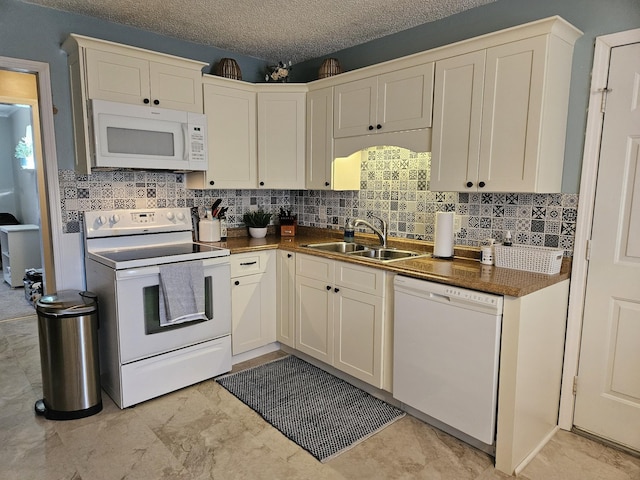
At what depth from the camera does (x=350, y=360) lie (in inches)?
109

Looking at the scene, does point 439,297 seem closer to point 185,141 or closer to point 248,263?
point 248,263

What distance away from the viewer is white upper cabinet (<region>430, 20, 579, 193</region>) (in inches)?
82.9

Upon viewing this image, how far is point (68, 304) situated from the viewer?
7.89 ft

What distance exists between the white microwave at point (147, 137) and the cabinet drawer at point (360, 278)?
4.35 ft

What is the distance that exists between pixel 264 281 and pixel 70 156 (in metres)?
1.59

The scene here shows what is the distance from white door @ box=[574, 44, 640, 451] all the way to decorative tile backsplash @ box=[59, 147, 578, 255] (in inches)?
7.1

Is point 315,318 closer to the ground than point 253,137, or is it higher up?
closer to the ground

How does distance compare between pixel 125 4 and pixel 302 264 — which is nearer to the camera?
pixel 125 4

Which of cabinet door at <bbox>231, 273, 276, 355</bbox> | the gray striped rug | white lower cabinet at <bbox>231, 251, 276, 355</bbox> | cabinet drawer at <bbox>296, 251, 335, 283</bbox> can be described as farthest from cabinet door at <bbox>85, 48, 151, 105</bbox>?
the gray striped rug

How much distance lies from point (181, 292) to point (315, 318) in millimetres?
944

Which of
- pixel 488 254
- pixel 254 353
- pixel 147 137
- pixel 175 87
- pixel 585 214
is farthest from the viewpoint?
pixel 254 353

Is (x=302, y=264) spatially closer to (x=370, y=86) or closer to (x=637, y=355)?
(x=370, y=86)

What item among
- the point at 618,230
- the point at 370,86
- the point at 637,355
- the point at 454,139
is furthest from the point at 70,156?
the point at 637,355

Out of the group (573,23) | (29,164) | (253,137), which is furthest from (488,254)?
(29,164)
